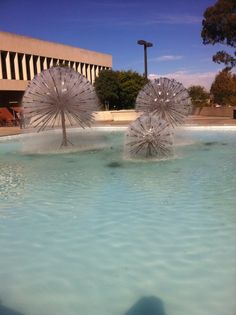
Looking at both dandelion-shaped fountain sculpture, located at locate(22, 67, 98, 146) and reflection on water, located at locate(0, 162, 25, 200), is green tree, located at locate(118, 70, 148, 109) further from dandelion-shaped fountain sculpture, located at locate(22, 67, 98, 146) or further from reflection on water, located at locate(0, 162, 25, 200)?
reflection on water, located at locate(0, 162, 25, 200)

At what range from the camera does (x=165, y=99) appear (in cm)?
1614

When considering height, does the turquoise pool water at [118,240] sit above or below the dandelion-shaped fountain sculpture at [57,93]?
below

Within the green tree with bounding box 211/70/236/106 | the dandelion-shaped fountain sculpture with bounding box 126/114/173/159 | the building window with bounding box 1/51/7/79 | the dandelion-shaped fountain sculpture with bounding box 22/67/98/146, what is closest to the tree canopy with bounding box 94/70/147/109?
the building window with bounding box 1/51/7/79

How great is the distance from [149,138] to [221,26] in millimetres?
25141

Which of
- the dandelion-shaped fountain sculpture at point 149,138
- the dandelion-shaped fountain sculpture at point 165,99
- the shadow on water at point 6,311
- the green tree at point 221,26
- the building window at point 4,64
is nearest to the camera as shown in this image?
the shadow on water at point 6,311

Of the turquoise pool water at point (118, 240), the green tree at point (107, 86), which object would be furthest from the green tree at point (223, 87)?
the turquoise pool water at point (118, 240)

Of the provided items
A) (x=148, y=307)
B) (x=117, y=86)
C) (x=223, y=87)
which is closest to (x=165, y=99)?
(x=148, y=307)

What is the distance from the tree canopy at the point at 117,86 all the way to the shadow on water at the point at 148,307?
3904 cm

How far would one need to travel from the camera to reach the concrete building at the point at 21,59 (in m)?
36.8

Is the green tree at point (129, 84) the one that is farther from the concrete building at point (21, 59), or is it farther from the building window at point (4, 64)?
the building window at point (4, 64)

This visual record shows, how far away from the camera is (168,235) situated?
561 centimetres

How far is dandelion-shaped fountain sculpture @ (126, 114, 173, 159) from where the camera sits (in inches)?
465

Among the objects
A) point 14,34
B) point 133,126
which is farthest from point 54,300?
point 14,34

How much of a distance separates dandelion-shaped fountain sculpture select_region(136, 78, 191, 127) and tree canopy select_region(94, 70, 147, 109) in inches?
1014
